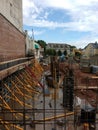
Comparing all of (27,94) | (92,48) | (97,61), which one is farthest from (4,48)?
(92,48)

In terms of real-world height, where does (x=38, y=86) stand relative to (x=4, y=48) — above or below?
below

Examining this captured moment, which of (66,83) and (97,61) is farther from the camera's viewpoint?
(97,61)

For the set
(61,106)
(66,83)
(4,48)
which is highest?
(4,48)

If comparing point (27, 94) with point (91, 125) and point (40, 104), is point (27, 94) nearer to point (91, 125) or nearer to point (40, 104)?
point (40, 104)

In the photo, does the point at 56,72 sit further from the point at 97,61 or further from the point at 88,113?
the point at 97,61

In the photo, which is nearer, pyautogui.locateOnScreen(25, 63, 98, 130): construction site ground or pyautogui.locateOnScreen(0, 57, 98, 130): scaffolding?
pyautogui.locateOnScreen(0, 57, 98, 130): scaffolding

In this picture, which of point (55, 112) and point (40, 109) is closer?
point (40, 109)

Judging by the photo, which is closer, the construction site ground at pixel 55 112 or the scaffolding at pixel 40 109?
the scaffolding at pixel 40 109

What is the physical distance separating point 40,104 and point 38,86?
302 cm

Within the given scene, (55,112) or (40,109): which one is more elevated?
(40,109)

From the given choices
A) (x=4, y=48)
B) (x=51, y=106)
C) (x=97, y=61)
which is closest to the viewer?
(x=51, y=106)

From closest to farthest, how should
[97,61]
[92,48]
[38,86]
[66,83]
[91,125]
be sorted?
[91,125] → [66,83] → [38,86] → [97,61] → [92,48]

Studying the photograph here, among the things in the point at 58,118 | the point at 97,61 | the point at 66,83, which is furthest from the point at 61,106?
the point at 97,61

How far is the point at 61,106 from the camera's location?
10680mm
